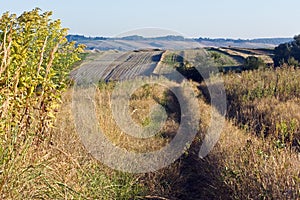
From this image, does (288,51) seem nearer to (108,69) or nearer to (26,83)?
(108,69)

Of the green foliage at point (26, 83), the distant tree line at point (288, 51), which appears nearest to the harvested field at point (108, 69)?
the green foliage at point (26, 83)

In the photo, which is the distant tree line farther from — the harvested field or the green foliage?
the green foliage

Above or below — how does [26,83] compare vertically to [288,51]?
above

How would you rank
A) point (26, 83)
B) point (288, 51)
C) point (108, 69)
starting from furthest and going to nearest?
point (108, 69) < point (288, 51) < point (26, 83)

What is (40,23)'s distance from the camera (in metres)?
4.79

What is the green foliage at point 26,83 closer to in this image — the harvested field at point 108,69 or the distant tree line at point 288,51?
the harvested field at point 108,69

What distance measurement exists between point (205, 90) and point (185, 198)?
11553 mm

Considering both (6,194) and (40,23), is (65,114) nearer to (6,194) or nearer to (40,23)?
(40,23)

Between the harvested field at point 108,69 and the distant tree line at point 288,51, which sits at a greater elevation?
the distant tree line at point 288,51

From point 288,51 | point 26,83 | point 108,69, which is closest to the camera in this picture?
point 26,83

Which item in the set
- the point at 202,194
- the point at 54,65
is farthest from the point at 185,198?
the point at 54,65

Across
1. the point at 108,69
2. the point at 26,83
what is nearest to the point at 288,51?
the point at 108,69

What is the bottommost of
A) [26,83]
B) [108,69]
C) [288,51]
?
[108,69]

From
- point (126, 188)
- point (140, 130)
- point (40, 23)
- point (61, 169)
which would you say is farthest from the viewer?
point (140, 130)
